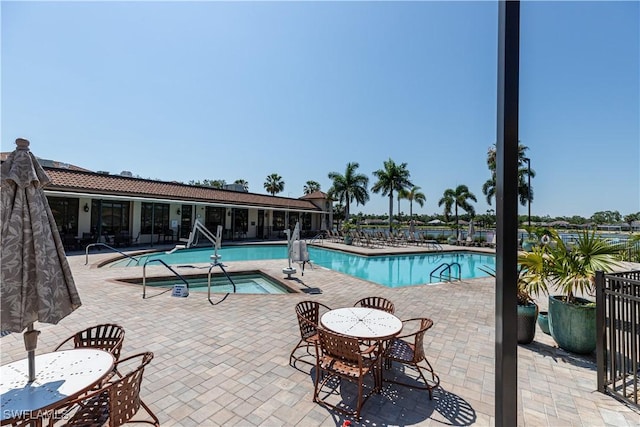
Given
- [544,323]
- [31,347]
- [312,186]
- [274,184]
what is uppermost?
[312,186]

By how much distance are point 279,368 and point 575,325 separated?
412cm

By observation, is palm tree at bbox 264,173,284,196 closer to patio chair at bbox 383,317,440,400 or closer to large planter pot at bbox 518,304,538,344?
large planter pot at bbox 518,304,538,344

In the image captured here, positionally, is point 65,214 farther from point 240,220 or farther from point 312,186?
point 312,186

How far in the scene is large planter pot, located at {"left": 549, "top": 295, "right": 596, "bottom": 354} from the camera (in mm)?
3721

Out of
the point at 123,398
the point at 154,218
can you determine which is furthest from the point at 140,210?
the point at 123,398

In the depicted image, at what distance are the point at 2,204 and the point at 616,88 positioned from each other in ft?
29.7

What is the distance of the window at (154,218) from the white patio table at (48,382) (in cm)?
1773

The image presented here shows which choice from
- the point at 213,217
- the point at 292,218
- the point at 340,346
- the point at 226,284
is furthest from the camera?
the point at 292,218

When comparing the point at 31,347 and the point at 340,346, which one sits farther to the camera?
the point at 340,346

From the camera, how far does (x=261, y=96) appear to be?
42.4 feet

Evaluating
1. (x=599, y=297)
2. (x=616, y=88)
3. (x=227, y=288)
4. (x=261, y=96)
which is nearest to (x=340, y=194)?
(x=261, y=96)

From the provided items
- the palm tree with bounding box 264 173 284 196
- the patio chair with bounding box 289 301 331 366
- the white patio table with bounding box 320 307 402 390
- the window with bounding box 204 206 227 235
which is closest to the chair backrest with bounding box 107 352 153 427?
the patio chair with bounding box 289 301 331 366

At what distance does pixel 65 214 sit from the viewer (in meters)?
14.5

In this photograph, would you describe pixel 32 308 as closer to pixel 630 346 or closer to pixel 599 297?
pixel 599 297
